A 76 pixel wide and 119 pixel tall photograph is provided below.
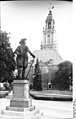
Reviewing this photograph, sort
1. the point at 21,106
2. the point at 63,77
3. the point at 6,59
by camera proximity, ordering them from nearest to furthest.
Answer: the point at 21,106
the point at 63,77
the point at 6,59

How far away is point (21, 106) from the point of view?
3641mm

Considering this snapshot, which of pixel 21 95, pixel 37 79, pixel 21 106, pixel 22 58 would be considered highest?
pixel 22 58

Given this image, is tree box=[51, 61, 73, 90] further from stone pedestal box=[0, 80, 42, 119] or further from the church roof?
stone pedestal box=[0, 80, 42, 119]

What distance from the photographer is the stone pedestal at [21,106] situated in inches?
139

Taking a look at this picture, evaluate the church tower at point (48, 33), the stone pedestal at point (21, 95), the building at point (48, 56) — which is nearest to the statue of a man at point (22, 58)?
the stone pedestal at point (21, 95)

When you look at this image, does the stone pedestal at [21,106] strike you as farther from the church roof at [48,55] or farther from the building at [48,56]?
the church roof at [48,55]

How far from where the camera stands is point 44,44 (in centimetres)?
401

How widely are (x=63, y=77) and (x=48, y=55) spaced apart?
1.71ft

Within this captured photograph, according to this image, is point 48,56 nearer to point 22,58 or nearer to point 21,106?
point 22,58

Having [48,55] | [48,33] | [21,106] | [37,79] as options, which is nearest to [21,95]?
[21,106]

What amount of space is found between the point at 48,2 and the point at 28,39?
0.83m

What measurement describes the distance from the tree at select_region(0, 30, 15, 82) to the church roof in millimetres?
507

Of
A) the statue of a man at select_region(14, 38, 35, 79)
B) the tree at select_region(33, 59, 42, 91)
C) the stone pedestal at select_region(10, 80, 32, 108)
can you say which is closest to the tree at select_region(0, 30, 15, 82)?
the statue of a man at select_region(14, 38, 35, 79)

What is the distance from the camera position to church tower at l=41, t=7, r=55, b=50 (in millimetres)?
3941
